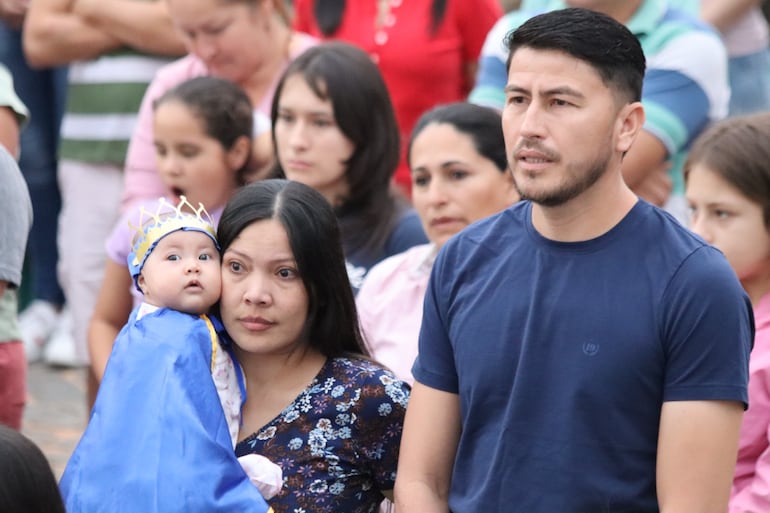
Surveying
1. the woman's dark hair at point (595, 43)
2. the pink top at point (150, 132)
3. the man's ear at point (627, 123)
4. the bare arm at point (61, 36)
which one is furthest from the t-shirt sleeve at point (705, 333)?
the bare arm at point (61, 36)

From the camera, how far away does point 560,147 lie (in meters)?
2.97

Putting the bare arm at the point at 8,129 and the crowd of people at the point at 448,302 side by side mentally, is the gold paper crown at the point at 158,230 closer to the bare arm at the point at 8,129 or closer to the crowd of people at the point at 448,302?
the crowd of people at the point at 448,302

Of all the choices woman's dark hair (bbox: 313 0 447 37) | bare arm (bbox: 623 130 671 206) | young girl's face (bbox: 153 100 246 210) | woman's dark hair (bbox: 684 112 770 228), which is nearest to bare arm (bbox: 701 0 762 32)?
bare arm (bbox: 623 130 671 206)

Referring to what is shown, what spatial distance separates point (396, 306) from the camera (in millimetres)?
4145

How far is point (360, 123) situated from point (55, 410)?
100 inches

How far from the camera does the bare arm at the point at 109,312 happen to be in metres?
4.71

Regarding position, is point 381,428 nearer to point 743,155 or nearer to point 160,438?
point 160,438

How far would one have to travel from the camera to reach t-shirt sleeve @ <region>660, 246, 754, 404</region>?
2.83 meters

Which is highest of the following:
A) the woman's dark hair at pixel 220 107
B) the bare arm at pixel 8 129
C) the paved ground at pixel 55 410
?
the woman's dark hair at pixel 220 107

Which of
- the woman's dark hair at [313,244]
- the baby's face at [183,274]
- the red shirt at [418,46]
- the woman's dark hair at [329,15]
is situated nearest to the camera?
the baby's face at [183,274]

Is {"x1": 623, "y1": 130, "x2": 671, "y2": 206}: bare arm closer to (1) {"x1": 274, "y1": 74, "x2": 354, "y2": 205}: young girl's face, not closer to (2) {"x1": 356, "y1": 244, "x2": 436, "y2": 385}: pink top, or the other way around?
(2) {"x1": 356, "y1": 244, "x2": 436, "y2": 385}: pink top

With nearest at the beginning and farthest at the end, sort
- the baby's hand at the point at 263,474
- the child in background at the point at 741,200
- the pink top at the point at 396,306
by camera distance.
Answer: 1. the baby's hand at the point at 263,474
2. the child in background at the point at 741,200
3. the pink top at the point at 396,306

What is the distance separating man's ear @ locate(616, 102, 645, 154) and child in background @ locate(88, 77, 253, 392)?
2039 millimetres

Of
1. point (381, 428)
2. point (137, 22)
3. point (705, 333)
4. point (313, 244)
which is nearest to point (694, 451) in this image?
point (705, 333)
